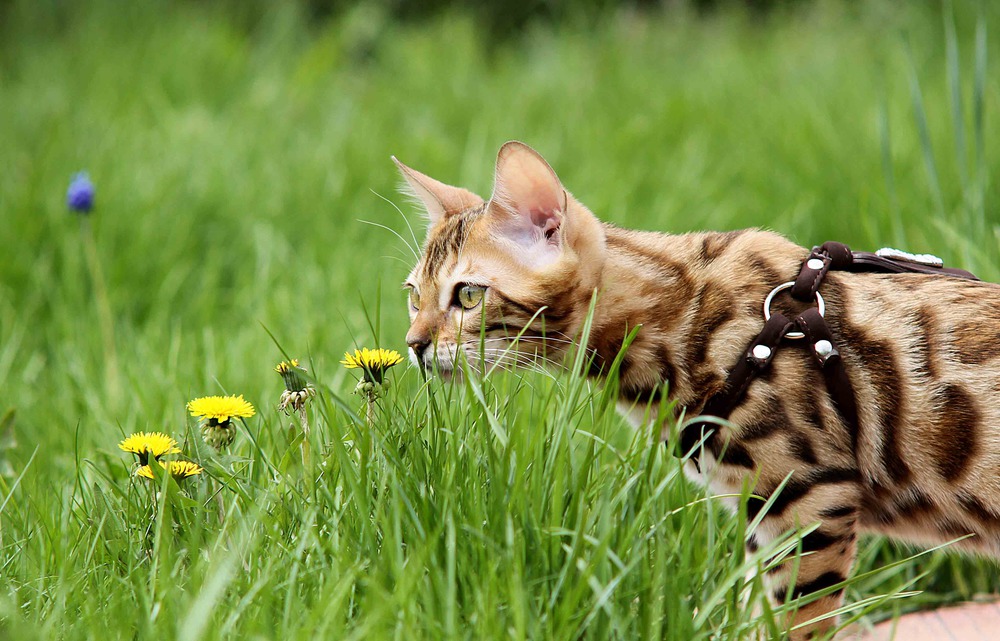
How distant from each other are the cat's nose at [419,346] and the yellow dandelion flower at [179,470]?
1.80 ft

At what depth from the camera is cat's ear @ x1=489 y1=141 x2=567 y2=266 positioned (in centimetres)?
217

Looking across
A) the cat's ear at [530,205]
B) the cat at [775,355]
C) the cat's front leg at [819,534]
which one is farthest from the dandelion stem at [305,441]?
the cat's front leg at [819,534]

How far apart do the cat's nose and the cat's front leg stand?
2.77 ft

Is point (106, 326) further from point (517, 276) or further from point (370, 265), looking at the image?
point (517, 276)

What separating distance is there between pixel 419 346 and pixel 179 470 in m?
0.60

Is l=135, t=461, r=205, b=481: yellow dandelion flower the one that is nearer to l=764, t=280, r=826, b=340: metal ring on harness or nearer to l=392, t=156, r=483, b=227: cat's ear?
l=392, t=156, r=483, b=227: cat's ear

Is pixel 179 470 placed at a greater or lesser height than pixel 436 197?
lesser

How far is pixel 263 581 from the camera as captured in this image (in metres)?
1.61

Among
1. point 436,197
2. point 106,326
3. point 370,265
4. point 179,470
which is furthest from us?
point 370,265

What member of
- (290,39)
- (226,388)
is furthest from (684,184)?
(290,39)

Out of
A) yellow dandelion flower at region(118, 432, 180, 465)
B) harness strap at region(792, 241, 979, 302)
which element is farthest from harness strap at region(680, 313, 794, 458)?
yellow dandelion flower at region(118, 432, 180, 465)

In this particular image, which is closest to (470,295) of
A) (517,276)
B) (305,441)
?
(517,276)

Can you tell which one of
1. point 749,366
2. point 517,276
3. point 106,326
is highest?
point 517,276

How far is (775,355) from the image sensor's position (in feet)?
6.64
